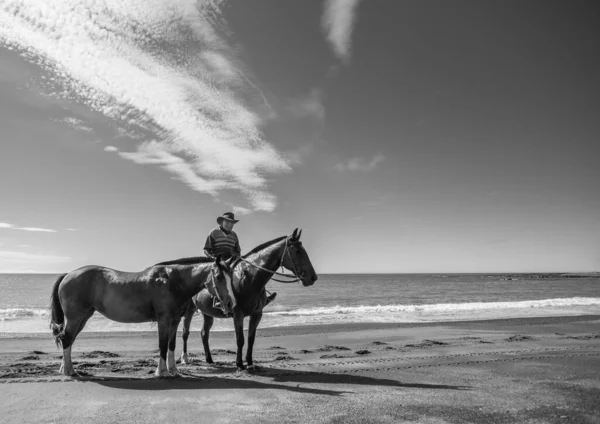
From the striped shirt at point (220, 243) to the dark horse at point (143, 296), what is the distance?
1.09 meters

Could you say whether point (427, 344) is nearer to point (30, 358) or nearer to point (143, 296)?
point (143, 296)

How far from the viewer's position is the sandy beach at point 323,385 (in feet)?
16.0

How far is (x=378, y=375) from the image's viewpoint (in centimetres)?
717

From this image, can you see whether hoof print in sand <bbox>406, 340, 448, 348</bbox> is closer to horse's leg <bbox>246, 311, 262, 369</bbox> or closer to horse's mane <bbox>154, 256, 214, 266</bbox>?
horse's leg <bbox>246, 311, 262, 369</bbox>

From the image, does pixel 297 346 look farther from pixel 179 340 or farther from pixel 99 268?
pixel 99 268

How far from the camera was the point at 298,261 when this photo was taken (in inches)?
296

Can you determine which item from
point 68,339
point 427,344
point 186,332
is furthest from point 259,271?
point 427,344

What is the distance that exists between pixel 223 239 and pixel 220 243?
108 millimetres

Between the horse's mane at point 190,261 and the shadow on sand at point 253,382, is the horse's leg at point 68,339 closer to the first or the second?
the shadow on sand at point 253,382

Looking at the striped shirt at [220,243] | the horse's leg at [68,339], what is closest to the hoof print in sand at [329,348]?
the striped shirt at [220,243]

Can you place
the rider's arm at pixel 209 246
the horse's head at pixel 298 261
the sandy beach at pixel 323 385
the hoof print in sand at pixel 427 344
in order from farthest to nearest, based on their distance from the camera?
the hoof print in sand at pixel 427 344, the rider's arm at pixel 209 246, the horse's head at pixel 298 261, the sandy beach at pixel 323 385

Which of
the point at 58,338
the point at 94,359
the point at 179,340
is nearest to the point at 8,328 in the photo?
the point at 179,340

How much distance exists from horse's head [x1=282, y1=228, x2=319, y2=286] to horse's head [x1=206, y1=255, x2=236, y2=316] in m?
1.15

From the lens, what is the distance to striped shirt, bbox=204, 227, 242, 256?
8349 mm
